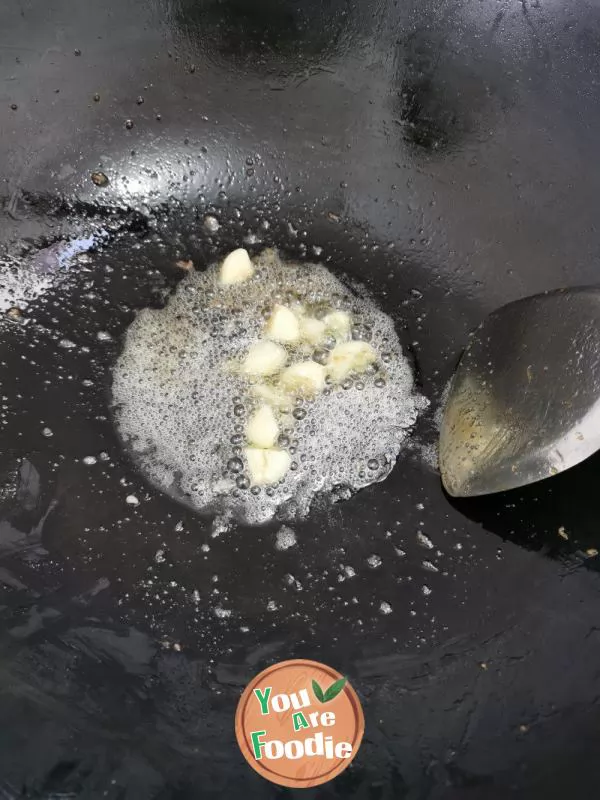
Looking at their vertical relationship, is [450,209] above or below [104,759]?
above

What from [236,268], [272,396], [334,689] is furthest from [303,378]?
[334,689]

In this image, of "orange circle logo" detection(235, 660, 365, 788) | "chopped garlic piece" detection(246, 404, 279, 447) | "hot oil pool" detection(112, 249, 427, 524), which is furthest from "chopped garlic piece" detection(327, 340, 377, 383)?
"orange circle logo" detection(235, 660, 365, 788)

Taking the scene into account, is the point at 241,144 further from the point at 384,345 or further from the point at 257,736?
the point at 257,736

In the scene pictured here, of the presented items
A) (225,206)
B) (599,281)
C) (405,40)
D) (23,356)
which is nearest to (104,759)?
(23,356)

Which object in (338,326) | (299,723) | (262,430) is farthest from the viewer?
(338,326)

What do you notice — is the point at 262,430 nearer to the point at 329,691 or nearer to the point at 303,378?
the point at 303,378
